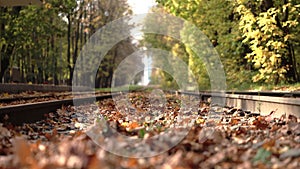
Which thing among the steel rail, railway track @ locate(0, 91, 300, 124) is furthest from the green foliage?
the steel rail

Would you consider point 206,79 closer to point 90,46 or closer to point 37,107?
point 90,46

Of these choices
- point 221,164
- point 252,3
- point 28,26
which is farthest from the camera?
point 28,26

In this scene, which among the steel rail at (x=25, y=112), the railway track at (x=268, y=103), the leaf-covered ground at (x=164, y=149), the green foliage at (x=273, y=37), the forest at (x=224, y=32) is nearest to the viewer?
the leaf-covered ground at (x=164, y=149)

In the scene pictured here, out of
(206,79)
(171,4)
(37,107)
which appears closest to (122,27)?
(206,79)

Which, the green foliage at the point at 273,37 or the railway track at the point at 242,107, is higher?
the green foliage at the point at 273,37

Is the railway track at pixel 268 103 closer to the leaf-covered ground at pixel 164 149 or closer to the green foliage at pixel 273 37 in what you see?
the leaf-covered ground at pixel 164 149

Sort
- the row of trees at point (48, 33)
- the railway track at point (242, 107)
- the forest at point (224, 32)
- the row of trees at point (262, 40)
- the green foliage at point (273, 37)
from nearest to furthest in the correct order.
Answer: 1. the railway track at point (242, 107)
2. the green foliage at point (273, 37)
3. the row of trees at point (262, 40)
4. the forest at point (224, 32)
5. the row of trees at point (48, 33)

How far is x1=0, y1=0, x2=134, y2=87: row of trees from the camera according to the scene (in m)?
24.6

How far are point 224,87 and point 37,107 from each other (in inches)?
883

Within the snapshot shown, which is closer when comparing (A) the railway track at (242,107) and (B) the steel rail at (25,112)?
(B) the steel rail at (25,112)

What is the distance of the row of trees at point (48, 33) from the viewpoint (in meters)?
24.6

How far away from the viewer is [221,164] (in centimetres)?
327

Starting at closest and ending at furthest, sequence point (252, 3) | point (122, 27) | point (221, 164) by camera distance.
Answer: point (221, 164) → point (252, 3) → point (122, 27)

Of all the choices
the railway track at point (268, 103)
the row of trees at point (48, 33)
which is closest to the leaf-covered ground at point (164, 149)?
the railway track at point (268, 103)
